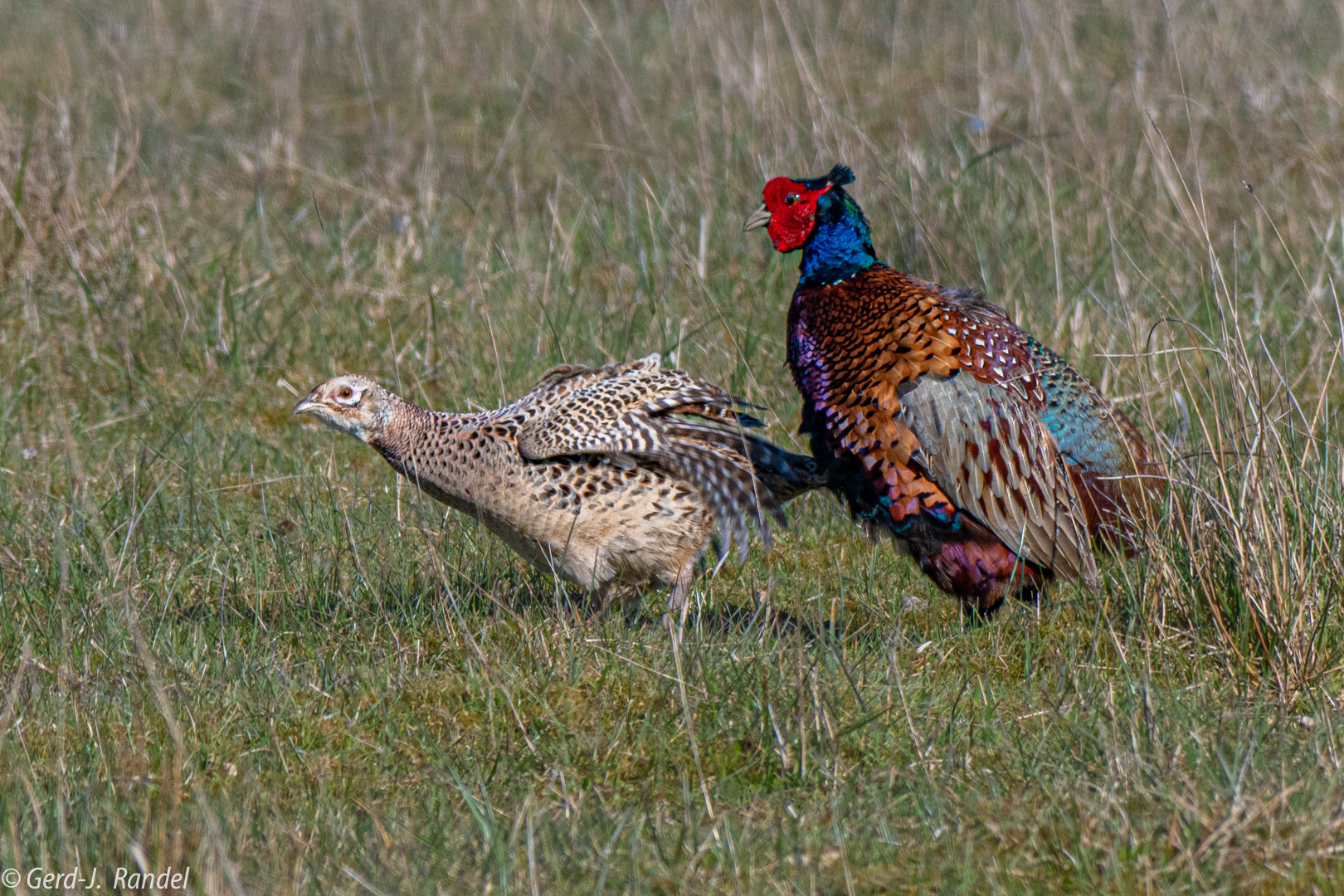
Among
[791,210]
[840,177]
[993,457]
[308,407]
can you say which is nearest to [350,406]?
[308,407]

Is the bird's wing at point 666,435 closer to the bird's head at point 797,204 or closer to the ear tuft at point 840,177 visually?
the bird's head at point 797,204

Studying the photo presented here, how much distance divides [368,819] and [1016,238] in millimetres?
4105

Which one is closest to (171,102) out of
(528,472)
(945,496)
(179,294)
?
(179,294)

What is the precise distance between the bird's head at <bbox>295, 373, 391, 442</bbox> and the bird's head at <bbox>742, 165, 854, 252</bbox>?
1.16 metres

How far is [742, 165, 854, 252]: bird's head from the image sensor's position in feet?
14.7

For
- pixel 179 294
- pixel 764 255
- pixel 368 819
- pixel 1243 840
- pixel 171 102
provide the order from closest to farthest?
pixel 1243 840 → pixel 368 819 → pixel 179 294 → pixel 764 255 → pixel 171 102

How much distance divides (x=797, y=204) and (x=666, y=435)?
0.78m

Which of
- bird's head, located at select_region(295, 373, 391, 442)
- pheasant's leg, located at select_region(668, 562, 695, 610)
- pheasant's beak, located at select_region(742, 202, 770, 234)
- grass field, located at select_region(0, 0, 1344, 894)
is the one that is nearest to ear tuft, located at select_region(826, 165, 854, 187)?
pheasant's beak, located at select_region(742, 202, 770, 234)

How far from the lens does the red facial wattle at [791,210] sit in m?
4.49

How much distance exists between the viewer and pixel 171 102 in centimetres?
848

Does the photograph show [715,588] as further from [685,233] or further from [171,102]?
[171,102]

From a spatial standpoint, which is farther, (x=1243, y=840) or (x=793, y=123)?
(x=793, y=123)

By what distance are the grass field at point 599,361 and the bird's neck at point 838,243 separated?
0.46 metres

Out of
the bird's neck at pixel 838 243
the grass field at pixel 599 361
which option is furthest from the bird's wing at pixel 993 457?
the bird's neck at pixel 838 243
